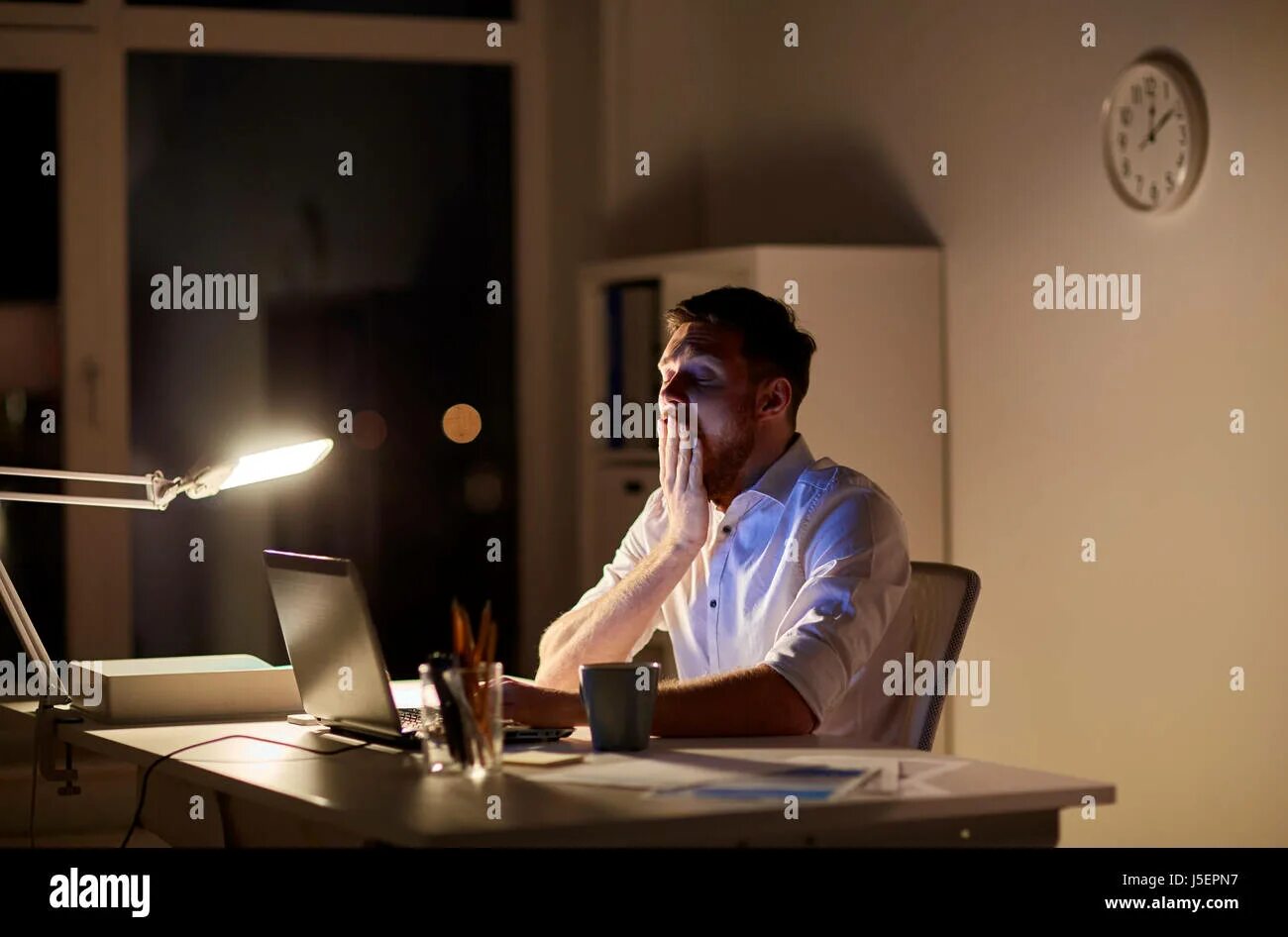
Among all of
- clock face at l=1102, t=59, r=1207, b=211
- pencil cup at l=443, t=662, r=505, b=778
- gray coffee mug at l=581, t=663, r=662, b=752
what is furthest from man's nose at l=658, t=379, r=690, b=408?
clock face at l=1102, t=59, r=1207, b=211

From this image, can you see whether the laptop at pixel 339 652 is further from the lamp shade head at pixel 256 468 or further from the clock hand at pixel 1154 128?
the clock hand at pixel 1154 128

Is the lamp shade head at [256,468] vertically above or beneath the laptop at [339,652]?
above

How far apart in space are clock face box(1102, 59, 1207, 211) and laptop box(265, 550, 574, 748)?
209cm

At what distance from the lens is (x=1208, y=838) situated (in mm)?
3547

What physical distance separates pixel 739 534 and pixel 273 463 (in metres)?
0.74

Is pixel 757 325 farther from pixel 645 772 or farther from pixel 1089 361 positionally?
pixel 1089 361

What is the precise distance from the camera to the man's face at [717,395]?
8.91 ft

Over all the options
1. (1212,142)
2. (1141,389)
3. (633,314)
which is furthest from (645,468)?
(1212,142)

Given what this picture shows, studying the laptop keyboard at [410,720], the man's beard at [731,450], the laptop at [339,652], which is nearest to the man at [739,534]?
the man's beard at [731,450]

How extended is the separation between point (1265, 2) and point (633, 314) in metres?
1.79

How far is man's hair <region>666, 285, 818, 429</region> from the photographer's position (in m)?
2.72

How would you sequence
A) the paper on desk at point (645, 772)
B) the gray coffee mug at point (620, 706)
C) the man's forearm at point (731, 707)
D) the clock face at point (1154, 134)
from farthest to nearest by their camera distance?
the clock face at point (1154, 134), the man's forearm at point (731, 707), the gray coffee mug at point (620, 706), the paper on desk at point (645, 772)

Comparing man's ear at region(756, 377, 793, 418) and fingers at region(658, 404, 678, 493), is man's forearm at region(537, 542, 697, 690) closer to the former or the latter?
fingers at region(658, 404, 678, 493)

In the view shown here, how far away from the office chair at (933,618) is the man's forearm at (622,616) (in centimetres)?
36
